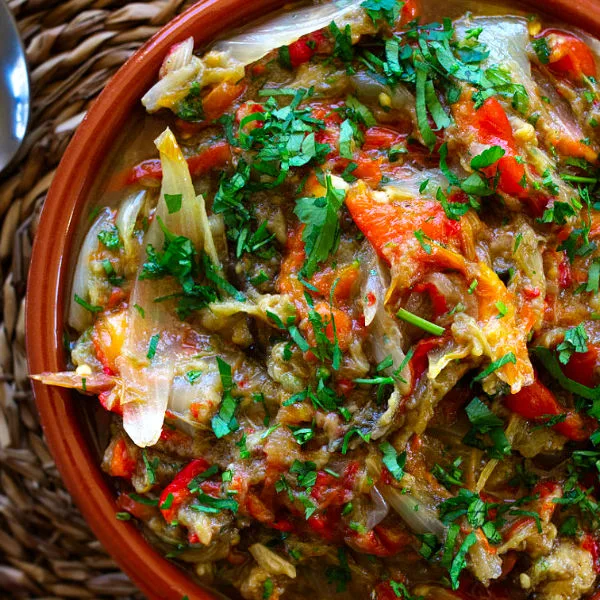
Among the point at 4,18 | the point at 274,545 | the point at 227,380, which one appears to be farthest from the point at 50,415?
the point at 4,18

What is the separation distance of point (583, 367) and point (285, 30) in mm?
1665

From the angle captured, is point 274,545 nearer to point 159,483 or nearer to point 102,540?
point 159,483

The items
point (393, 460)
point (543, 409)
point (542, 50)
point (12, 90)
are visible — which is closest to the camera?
point (393, 460)

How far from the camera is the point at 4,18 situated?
3.70 metres

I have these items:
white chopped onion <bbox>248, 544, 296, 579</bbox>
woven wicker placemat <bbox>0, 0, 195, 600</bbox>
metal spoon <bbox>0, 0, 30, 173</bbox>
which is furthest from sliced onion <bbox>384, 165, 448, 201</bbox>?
metal spoon <bbox>0, 0, 30, 173</bbox>

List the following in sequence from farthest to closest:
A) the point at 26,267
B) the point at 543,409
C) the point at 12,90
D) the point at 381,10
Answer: the point at 26,267
the point at 12,90
the point at 381,10
the point at 543,409

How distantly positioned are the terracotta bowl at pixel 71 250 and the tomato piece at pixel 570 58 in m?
0.12

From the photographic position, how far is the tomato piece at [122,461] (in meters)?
2.98

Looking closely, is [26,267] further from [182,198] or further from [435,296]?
[435,296]

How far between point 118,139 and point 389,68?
1.10 metres

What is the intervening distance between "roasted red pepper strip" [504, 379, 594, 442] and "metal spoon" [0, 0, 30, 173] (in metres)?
2.56

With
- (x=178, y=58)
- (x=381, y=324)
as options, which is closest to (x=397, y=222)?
(x=381, y=324)

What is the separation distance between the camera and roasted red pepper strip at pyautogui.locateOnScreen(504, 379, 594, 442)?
2762 millimetres

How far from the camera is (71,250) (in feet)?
10.2
